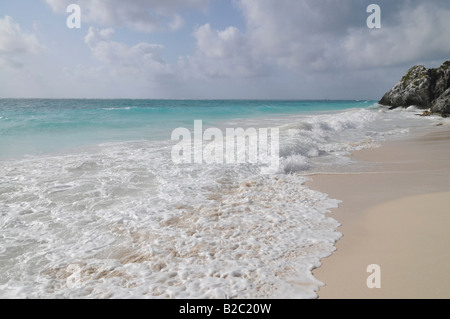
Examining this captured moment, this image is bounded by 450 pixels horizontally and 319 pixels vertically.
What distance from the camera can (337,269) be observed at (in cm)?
346

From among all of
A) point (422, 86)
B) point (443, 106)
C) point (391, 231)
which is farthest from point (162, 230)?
point (422, 86)

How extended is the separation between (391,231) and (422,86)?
42.2m

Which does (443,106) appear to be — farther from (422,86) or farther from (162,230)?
(162,230)

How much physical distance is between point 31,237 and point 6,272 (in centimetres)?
92

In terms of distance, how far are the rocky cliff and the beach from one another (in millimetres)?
33051

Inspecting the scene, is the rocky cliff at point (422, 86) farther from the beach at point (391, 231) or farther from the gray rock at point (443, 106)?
the beach at point (391, 231)

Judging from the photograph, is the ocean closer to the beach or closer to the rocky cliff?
the beach

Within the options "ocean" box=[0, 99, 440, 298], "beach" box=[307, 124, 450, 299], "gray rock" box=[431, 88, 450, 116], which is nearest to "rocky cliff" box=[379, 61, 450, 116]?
"gray rock" box=[431, 88, 450, 116]

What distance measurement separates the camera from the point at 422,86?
37.6 meters

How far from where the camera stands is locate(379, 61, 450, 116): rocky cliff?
36.1 meters

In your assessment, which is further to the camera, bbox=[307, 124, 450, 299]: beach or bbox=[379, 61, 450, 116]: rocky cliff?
bbox=[379, 61, 450, 116]: rocky cliff

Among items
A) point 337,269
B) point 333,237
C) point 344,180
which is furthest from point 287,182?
point 337,269

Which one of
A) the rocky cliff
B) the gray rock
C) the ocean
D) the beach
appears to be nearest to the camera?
the beach
